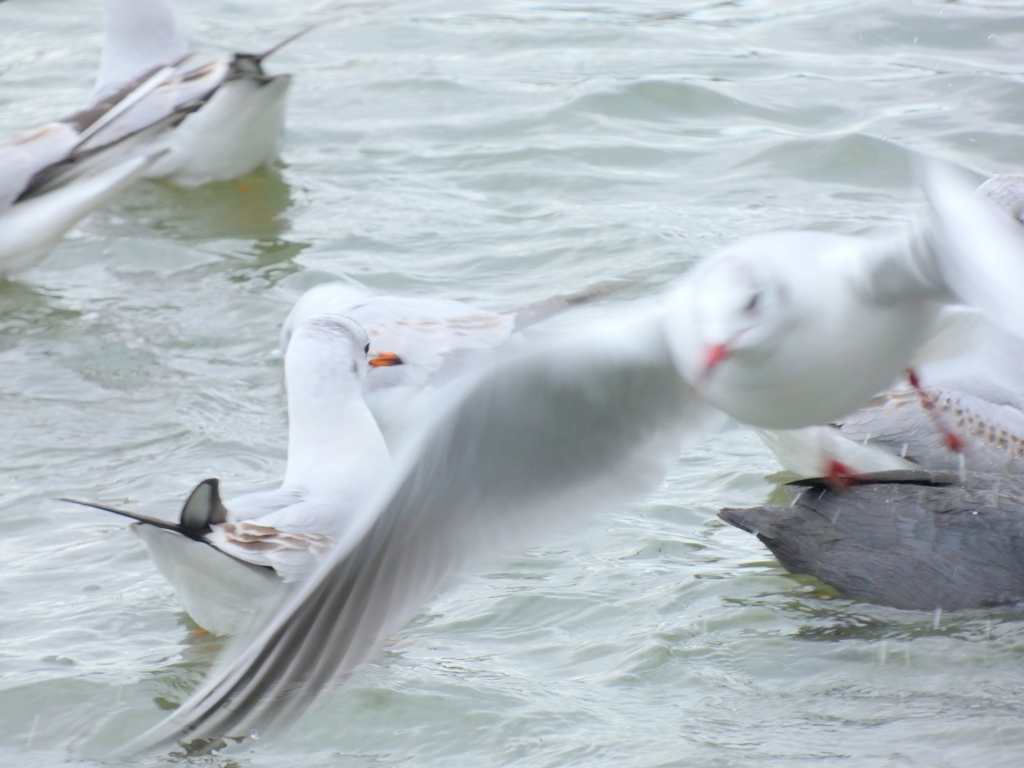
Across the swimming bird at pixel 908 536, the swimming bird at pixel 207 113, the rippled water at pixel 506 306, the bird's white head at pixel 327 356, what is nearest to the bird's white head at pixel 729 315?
the rippled water at pixel 506 306

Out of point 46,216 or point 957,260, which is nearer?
point 957,260

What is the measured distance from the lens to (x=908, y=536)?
15.3 feet

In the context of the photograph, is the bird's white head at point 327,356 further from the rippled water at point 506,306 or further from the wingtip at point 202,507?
the wingtip at point 202,507

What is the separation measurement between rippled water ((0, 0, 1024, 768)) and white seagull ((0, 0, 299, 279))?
23 cm

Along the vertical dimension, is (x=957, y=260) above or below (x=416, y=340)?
above

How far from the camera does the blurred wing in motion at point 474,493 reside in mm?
3432

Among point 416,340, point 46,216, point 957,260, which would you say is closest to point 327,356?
point 416,340

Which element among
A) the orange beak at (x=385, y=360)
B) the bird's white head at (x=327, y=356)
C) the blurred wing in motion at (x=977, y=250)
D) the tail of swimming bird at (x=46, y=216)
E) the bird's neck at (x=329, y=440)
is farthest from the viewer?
the tail of swimming bird at (x=46, y=216)

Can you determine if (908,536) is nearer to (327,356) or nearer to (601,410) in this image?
(601,410)

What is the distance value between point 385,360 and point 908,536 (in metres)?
2.06

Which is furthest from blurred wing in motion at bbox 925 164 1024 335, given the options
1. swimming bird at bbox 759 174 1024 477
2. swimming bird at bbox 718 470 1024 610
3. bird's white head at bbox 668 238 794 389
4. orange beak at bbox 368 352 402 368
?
orange beak at bbox 368 352 402 368

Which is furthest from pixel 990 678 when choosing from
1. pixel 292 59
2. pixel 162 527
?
pixel 292 59

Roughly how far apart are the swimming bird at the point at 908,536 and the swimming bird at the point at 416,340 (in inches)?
53.3

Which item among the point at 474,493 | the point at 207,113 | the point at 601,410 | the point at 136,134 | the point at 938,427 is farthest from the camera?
the point at 207,113
